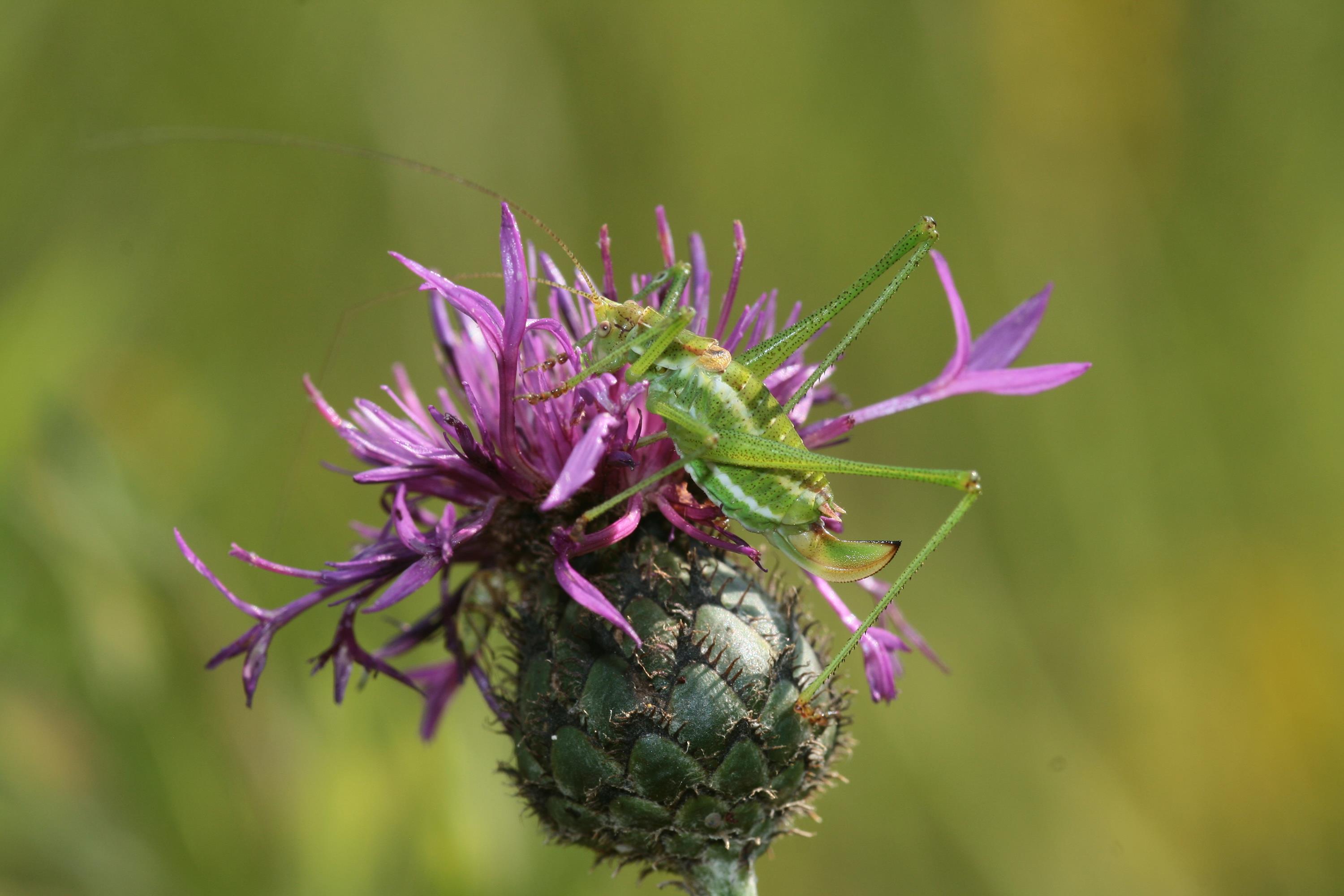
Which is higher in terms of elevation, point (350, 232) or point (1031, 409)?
point (1031, 409)

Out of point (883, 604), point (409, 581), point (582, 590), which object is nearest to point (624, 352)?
point (582, 590)

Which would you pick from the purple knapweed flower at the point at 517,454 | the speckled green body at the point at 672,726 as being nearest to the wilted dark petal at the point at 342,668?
the purple knapweed flower at the point at 517,454

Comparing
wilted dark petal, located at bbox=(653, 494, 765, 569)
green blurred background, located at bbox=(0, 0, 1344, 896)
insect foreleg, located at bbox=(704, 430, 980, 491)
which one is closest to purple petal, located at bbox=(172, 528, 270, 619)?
wilted dark petal, located at bbox=(653, 494, 765, 569)

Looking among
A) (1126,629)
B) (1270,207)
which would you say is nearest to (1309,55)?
(1270,207)

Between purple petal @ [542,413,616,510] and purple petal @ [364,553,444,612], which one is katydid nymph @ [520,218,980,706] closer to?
purple petal @ [542,413,616,510]

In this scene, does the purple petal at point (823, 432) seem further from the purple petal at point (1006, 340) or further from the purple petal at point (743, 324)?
the purple petal at point (1006, 340)

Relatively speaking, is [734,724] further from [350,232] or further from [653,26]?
[653,26]
